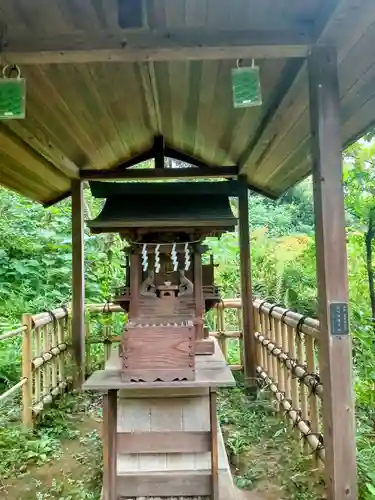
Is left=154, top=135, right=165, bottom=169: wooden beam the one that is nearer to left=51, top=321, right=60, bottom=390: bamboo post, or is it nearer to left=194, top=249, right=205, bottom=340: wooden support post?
left=194, top=249, right=205, bottom=340: wooden support post

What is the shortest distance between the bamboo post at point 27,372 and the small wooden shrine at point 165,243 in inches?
35.7

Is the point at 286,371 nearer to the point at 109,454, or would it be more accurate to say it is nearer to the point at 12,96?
the point at 109,454

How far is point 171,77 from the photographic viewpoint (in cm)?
294

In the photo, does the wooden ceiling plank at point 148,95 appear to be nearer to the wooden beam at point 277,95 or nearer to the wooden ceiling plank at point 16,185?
the wooden beam at point 277,95

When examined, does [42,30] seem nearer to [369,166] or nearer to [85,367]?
[369,166]

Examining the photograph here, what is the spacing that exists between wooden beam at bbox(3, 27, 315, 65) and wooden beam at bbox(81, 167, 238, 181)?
2495 millimetres

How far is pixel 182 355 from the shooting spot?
105 inches

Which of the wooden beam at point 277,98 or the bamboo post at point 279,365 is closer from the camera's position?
the wooden beam at point 277,98

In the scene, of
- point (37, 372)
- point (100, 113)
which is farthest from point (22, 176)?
point (37, 372)

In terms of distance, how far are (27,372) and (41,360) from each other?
301 millimetres

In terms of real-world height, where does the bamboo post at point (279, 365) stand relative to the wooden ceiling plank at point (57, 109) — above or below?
below

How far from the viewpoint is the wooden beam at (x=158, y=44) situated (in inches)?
81.4

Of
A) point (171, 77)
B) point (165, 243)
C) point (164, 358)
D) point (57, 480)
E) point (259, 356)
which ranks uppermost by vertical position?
point (171, 77)

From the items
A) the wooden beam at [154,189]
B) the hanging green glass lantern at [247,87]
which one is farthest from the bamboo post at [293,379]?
the hanging green glass lantern at [247,87]
